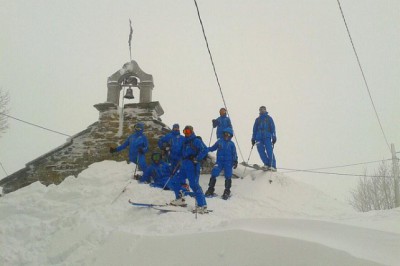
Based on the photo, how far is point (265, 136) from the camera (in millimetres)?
9922

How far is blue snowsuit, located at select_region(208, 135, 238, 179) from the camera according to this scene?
845 cm

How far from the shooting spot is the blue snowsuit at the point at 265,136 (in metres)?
9.93

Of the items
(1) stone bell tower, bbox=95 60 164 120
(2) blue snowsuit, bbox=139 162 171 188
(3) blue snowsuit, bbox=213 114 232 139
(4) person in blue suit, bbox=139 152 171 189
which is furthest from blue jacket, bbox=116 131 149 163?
(3) blue snowsuit, bbox=213 114 232 139

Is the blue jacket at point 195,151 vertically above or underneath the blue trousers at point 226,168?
above

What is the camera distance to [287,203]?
28.0 ft

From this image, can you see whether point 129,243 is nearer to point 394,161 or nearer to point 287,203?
point 287,203

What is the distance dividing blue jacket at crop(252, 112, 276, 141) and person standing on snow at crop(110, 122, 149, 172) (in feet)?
10.7

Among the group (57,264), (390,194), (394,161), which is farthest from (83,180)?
(390,194)

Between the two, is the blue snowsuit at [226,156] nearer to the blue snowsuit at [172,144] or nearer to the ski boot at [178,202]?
the blue snowsuit at [172,144]

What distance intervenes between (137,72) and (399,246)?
953 cm

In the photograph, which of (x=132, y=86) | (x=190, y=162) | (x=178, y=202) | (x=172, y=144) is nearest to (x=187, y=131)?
(x=190, y=162)

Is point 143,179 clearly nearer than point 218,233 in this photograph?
No

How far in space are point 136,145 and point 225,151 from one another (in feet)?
8.13

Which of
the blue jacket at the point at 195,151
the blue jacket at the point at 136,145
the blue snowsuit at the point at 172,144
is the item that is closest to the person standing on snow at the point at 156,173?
the blue snowsuit at the point at 172,144
